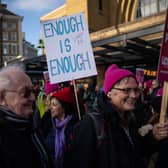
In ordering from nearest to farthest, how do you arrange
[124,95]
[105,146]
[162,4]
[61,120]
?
[105,146], [124,95], [61,120], [162,4]

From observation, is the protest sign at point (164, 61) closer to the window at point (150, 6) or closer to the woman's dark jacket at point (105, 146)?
the woman's dark jacket at point (105, 146)

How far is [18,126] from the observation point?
6.58 feet

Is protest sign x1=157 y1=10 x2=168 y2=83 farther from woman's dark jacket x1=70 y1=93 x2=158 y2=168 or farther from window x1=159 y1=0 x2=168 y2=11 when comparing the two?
window x1=159 y1=0 x2=168 y2=11

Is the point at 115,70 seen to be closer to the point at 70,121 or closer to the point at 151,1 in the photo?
the point at 70,121

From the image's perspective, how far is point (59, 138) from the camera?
348cm

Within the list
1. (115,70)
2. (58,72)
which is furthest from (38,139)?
(58,72)

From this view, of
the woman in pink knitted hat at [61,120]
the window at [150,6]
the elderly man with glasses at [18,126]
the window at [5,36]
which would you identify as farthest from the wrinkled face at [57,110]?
the window at [5,36]

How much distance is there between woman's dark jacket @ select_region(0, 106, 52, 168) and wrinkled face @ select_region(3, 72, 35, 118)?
0.24ft

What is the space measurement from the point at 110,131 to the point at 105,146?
0.11 metres

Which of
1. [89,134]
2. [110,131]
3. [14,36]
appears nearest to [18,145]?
[89,134]

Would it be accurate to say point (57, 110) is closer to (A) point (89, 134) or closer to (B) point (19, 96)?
(A) point (89, 134)

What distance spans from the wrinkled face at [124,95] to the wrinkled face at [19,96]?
28.8 inches

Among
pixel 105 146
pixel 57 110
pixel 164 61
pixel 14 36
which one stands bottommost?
pixel 105 146

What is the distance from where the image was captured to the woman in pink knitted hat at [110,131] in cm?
245
